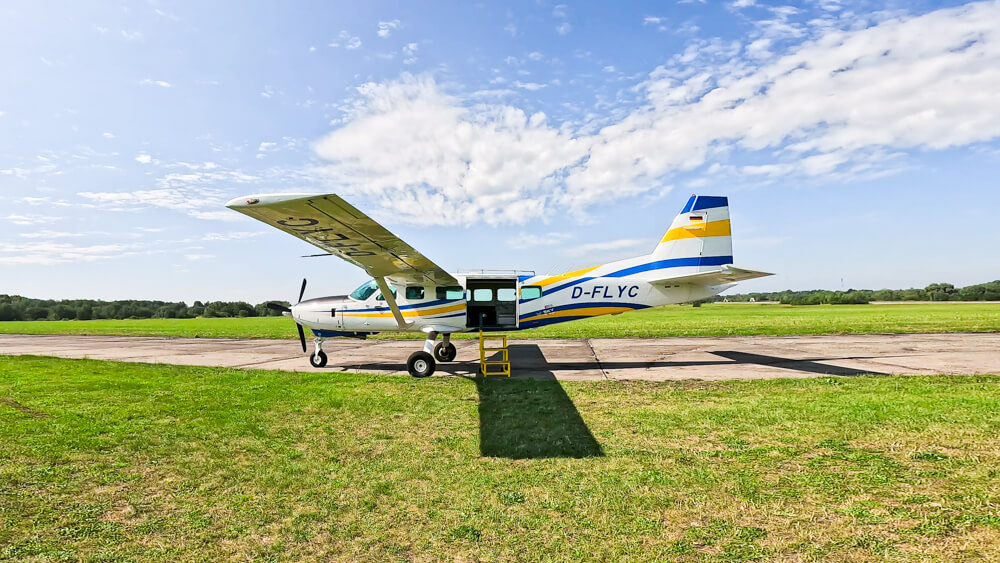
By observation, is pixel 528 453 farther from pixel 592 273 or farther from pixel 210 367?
pixel 210 367

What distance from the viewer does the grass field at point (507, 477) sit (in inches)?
136

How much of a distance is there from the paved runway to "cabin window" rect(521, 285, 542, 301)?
2074 millimetres

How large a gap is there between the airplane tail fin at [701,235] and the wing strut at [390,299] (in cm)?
785

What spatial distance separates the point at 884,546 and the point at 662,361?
11107mm

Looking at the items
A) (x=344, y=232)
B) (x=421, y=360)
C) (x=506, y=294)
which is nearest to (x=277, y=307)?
(x=421, y=360)

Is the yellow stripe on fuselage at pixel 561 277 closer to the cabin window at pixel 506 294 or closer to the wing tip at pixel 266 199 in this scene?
the cabin window at pixel 506 294

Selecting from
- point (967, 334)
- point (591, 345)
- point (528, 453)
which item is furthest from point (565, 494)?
point (967, 334)

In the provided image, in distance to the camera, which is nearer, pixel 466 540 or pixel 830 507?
pixel 466 540

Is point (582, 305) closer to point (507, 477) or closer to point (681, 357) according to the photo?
point (681, 357)

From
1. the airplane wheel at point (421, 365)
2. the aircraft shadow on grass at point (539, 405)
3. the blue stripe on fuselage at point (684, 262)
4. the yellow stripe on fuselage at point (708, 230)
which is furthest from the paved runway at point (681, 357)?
the yellow stripe on fuselage at point (708, 230)

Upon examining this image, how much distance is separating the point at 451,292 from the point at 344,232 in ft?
15.9

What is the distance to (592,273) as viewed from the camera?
13.9 meters

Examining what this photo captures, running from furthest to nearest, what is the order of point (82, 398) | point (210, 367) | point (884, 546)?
point (210, 367) → point (82, 398) → point (884, 546)

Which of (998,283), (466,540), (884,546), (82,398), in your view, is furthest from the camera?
(998,283)
